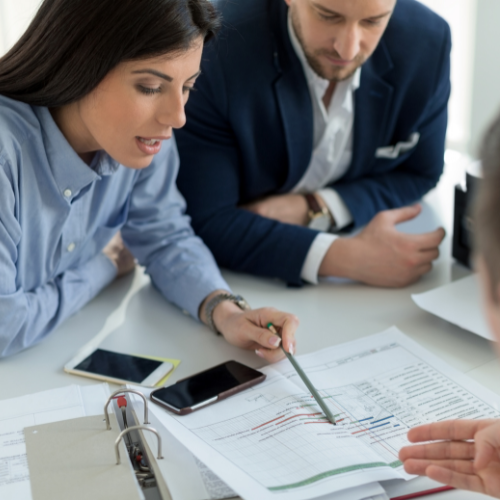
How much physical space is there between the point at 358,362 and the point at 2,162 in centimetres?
66

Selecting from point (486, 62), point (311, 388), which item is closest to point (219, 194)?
point (311, 388)

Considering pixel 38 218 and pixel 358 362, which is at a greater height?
pixel 38 218

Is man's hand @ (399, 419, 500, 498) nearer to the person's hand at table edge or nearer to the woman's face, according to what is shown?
the person's hand at table edge

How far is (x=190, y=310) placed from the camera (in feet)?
4.24

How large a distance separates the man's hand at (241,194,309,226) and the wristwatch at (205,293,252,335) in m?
0.39

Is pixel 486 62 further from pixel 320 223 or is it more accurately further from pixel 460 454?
pixel 460 454

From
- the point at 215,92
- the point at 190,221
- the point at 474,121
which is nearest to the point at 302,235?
the point at 190,221

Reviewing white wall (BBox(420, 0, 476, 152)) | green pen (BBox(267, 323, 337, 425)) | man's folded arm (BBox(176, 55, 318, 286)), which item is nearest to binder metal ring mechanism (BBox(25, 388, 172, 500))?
green pen (BBox(267, 323, 337, 425))

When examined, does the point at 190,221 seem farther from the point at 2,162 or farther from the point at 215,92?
the point at 2,162

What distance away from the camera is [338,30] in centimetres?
140

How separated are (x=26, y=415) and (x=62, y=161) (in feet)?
1.41

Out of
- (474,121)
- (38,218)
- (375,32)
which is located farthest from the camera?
(474,121)

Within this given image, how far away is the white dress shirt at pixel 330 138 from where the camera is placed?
1588 mm

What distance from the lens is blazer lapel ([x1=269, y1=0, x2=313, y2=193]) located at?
1.54 meters
